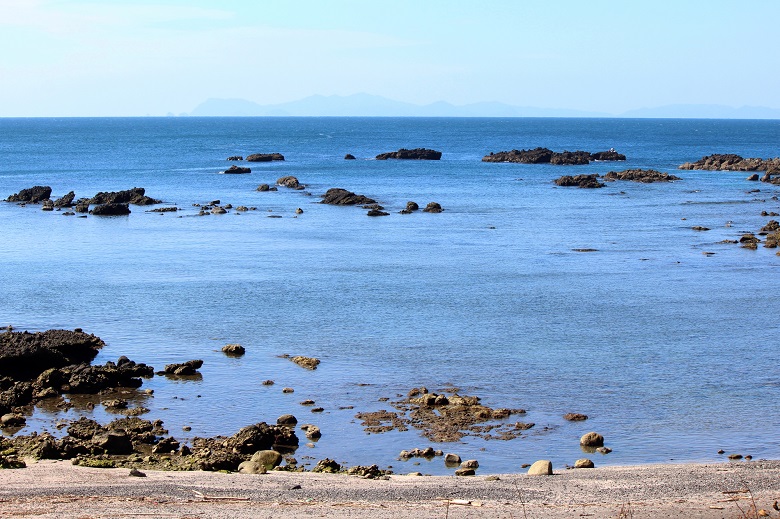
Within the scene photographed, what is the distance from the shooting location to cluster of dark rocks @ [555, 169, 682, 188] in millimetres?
99438

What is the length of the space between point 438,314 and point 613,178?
7426 centimetres

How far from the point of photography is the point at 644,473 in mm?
20812

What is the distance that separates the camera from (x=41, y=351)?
29.9m

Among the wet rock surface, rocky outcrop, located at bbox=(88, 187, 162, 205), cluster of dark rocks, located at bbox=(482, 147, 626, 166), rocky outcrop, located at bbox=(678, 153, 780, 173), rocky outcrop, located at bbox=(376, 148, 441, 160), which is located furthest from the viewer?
rocky outcrop, located at bbox=(376, 148, 441, 160)

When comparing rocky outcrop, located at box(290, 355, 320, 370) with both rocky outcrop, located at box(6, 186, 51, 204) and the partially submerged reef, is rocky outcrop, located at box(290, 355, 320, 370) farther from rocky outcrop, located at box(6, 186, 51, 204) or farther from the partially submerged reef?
rocky outcrop, located at box(6, 186, 51, 204)

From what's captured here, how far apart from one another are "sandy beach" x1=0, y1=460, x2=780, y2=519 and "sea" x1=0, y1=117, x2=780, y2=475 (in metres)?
2.12

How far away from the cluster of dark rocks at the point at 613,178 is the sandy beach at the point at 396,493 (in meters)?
80.0

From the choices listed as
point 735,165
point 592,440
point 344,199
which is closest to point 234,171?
point 344,199

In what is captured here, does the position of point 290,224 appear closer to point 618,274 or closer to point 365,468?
point 618,274

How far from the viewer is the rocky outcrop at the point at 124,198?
264 ft

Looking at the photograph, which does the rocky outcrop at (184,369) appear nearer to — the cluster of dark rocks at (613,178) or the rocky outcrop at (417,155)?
the cluster of dark rocks at (613,178)

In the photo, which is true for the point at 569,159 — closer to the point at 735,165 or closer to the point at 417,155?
the point at 735,165

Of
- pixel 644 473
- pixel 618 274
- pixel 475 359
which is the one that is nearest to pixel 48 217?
pixel 618 274

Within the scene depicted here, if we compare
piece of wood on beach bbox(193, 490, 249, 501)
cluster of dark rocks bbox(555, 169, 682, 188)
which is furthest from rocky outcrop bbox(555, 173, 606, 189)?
piece of wood on beach bbox(193, 490, 249, 501)
